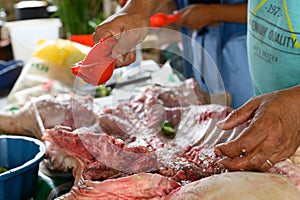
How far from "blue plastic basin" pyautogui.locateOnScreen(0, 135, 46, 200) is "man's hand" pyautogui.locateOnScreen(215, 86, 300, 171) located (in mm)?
560

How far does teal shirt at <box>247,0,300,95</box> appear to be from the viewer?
1.59 metres

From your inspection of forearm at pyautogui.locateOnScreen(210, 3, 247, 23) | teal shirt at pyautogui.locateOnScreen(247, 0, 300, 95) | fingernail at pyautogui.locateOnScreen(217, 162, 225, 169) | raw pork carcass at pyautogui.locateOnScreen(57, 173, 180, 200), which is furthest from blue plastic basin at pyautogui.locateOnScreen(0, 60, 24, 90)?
fingernail at pyautogui.locateOnScreen(217, 162, 225, 169)

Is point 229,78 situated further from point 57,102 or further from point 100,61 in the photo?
point 100,61

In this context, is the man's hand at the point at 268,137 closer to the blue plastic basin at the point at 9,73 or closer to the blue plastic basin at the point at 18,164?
the blue plastic basin at the point at 18,164

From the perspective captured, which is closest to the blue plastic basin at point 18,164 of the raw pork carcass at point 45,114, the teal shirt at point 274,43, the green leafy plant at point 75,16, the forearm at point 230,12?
the raw pork carcass at point 45,114

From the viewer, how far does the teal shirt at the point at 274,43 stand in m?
1.59

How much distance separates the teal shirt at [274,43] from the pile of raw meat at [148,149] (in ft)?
0.67

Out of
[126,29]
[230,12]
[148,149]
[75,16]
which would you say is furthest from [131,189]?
[75,16]

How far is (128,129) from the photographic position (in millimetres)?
1667

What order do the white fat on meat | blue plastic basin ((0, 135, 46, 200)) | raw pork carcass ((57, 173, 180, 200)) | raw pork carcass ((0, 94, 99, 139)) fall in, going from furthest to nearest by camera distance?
1. raw pork carcass ((0, 94, 99, 139))
2. blue plastic basin ((0, 135, 46, 200))
3. raw pork carcass ((57, 173, 180, 200))
4. the white fat on meat

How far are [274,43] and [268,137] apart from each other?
58 centimetres

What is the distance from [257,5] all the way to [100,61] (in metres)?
0.70

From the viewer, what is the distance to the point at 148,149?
1419 millimetres

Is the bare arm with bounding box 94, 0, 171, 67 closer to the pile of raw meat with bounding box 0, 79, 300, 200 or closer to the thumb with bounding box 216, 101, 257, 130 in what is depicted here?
the pile of raw meat with bounding box 0, 79, 300, 200
